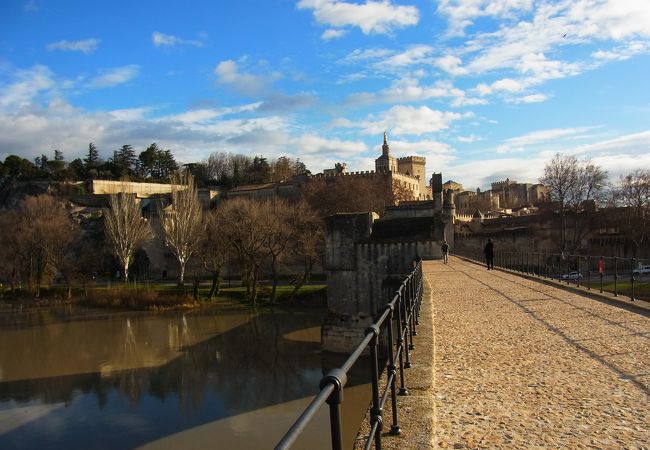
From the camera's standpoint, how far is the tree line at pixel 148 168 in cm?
7344

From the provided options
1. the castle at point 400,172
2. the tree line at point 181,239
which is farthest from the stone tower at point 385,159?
the tree line at point 181,239

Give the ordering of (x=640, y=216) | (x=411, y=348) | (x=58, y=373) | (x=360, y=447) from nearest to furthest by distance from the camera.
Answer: (x=360, y=447), (x=411, y=348), (x=58, y=373), (x=640, y=216)

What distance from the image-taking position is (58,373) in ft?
63.3

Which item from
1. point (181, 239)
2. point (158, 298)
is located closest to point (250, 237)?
point (158, 298)

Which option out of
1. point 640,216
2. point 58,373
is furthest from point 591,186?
point 58,373

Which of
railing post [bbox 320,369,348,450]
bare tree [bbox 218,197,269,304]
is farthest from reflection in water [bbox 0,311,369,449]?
railing post [bbox 320,369,348,450]

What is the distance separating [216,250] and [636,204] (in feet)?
112

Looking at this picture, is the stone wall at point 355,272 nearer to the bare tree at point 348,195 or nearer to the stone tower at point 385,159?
the bare tree at point 348,195

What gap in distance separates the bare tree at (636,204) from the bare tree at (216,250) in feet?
101

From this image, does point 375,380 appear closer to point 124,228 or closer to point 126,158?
point 124,228

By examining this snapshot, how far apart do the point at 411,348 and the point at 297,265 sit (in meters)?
42.2

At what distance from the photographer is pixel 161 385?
1716 cm

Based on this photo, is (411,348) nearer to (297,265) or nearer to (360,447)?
(360,447)

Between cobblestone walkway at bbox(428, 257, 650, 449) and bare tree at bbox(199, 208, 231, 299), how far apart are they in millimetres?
27564
